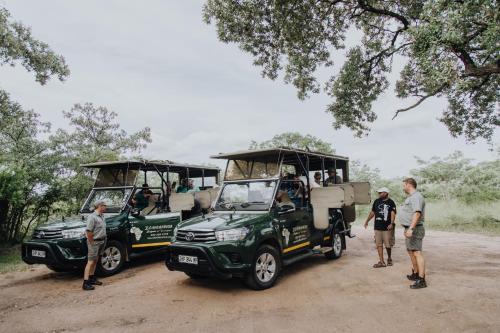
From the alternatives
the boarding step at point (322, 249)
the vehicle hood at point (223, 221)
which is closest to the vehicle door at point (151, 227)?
the vehicle hood at point (223, 221)

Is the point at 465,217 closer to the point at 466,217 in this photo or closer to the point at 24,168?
the point at 466,217

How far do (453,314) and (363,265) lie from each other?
3160 mm

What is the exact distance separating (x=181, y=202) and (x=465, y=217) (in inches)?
585

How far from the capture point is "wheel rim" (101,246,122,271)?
7434 millimetres

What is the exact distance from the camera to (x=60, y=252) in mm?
6820

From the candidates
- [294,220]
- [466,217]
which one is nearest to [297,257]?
[294,220]

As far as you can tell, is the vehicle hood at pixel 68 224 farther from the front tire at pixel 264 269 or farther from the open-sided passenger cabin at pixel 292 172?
the front tire at pixel 264 269

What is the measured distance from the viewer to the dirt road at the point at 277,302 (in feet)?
14.5

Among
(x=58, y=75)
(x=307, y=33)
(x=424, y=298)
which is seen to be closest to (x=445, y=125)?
(x=307, y=33)

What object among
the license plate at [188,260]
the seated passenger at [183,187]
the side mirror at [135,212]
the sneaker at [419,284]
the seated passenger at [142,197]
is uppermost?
the seated passenger at [183,187]

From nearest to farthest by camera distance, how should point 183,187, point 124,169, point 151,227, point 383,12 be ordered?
1. point 151,227
2. point 124,169
3. point 183,187
4. point 383,12

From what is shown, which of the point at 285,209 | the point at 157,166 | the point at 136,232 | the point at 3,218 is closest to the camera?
the point at 285,209

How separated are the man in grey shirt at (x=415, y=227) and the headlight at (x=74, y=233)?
6.43 meters

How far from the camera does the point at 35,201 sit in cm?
1159
